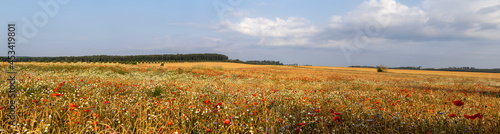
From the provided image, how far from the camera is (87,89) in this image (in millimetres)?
7105

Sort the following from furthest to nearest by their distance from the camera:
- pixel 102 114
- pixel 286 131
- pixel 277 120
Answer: pixel 102 114 → pixel 277 120 → pixel 286 131

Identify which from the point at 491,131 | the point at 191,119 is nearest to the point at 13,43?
the point at 191,119

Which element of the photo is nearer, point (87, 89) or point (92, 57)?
point (87, 89)

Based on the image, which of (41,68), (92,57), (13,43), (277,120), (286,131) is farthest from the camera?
(92,57)

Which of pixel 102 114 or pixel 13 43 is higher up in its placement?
pixel 13 43

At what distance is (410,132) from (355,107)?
1.85 m

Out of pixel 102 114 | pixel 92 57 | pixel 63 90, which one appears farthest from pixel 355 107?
pixel 92 57

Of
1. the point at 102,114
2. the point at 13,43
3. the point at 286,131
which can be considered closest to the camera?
the point at 286,131

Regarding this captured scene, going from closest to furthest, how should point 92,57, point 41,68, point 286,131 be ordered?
1. point 286,131
2. point 41,68
3. point 92,57

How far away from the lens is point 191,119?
4.38 meters

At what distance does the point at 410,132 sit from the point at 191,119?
3.97 meters

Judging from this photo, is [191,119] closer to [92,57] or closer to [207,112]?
[207,112]

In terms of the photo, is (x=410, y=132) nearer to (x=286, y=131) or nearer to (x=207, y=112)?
(x=286, y=131)

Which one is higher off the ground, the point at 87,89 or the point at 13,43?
the point at 13,43
